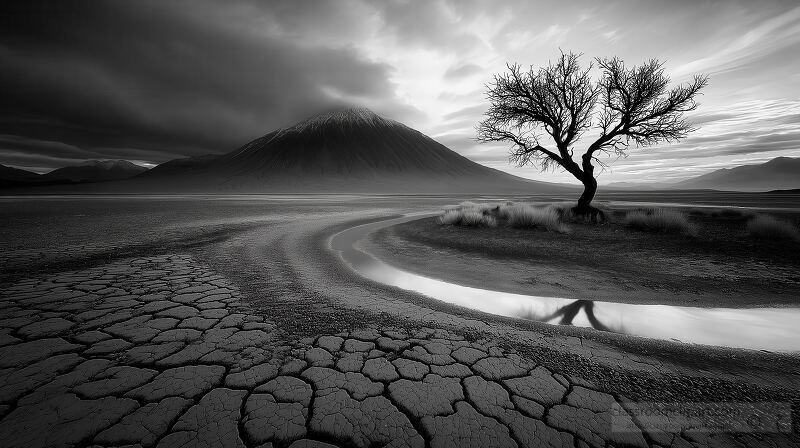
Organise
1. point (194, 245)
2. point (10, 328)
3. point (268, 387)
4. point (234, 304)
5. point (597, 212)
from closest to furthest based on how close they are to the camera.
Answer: point (268, 387) < point (10, 328) < point (234, 304) < point (194, 245) < point (597, 212)

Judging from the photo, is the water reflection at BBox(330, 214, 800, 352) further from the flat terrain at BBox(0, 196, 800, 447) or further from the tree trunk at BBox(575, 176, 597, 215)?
the tree trunk at BBox(575, 176, 597, 215)

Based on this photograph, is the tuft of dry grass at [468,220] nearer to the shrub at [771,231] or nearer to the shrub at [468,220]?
the shrub at [468,220]

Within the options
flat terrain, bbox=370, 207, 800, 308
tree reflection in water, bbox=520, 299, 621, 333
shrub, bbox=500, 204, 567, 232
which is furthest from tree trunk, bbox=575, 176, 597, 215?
tree reflection in water, bbox=520, 299, 621, 333

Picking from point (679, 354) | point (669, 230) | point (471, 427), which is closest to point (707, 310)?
point (679, 354)

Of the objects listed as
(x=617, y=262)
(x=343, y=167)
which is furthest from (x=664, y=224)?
(x=343, y=167)

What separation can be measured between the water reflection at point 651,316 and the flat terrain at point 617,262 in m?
0.35

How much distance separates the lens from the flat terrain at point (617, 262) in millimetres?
5777

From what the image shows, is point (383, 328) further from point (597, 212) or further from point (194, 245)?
point (597, 212)

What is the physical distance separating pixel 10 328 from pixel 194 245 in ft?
19.8

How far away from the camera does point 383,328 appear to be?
4051mm

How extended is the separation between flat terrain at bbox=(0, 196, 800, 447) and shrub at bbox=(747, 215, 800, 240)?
946 cm

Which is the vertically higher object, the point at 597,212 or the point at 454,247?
the point at 597,212

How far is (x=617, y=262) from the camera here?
7867 millimetres

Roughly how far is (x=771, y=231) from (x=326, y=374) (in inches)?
549
